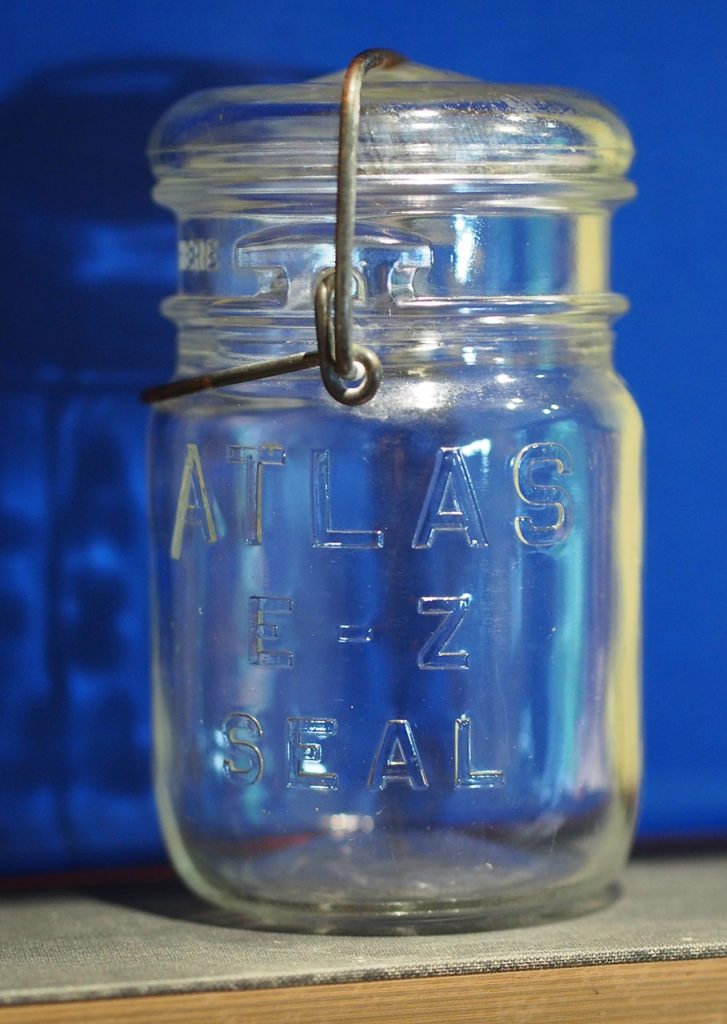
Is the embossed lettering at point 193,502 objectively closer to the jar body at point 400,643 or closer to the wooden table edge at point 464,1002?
the jar body at point 400,643

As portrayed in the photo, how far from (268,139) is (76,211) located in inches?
5.5

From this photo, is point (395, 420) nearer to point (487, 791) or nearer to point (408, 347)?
point (408, 347)

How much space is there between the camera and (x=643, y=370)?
0.85 metres

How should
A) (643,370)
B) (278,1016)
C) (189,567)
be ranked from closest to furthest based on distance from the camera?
(278,1016), (189,567), (643,370)

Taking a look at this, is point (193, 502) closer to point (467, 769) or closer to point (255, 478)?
point (255, 478)

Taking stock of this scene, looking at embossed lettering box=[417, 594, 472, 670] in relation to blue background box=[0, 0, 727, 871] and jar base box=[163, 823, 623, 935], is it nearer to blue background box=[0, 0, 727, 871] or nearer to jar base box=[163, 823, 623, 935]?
jar base box=[163, 823, 623, 935]

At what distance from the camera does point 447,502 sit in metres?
0.69

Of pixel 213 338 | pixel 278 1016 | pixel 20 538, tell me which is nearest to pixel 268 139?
pixel 213 338

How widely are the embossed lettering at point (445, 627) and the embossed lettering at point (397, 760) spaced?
0.03 m

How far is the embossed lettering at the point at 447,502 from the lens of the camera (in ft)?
2.28

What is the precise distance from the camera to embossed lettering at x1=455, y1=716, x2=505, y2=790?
0.69 meters

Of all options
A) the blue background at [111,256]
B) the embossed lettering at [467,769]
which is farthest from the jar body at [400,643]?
the blue background at [111,256]

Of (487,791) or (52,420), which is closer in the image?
(487,791)

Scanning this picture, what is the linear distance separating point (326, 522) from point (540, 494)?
9cm
